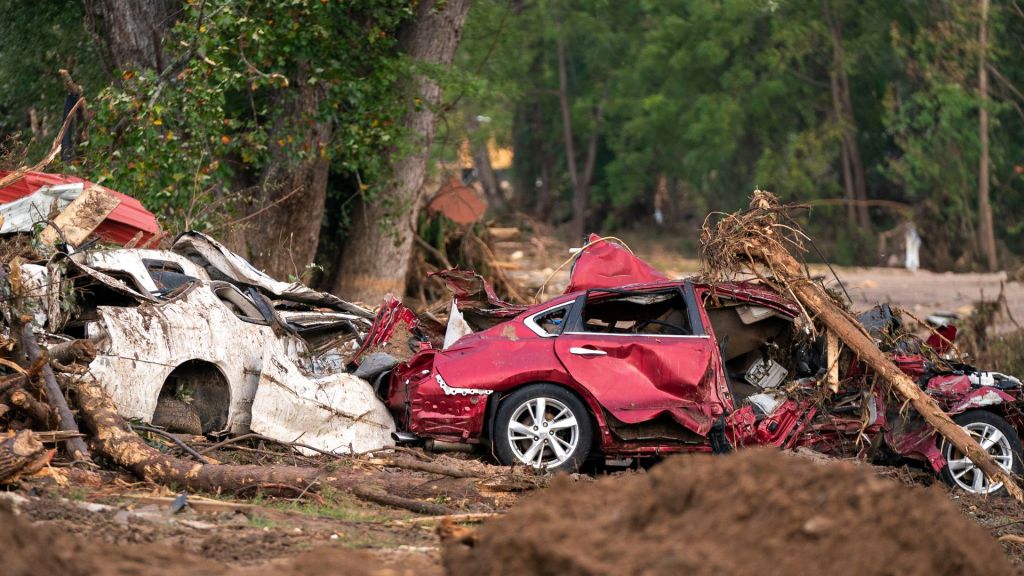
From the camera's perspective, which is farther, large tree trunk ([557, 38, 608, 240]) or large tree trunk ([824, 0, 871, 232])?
large tree trunk ([557, 38, 608, 240])

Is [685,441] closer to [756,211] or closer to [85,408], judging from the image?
[756,211]

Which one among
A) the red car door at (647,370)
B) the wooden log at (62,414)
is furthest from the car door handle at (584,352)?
the wooden log at (62,414)

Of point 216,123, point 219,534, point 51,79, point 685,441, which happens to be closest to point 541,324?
point 685,441

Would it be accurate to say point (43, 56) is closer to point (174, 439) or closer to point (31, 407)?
point (174, 439)

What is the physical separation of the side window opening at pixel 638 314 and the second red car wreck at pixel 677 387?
0.05 ft

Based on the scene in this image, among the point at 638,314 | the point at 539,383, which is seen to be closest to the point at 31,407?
the point at 539,383

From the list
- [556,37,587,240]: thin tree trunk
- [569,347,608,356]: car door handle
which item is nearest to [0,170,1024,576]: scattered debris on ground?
[569,347,608,356]: car door handle

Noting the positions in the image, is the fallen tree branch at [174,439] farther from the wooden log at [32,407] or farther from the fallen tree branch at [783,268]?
the fallen tree branch at [783,268]

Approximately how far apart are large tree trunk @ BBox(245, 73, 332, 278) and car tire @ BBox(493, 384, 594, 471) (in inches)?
284

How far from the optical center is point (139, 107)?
15117 mm

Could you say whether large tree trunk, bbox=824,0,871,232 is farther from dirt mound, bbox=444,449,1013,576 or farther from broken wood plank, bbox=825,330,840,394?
dirt mound, bbox=444,449,1013,576

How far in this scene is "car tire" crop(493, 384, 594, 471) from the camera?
9.63 m

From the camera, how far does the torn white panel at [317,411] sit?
32.9ft

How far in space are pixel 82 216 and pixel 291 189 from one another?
18.3 ft
